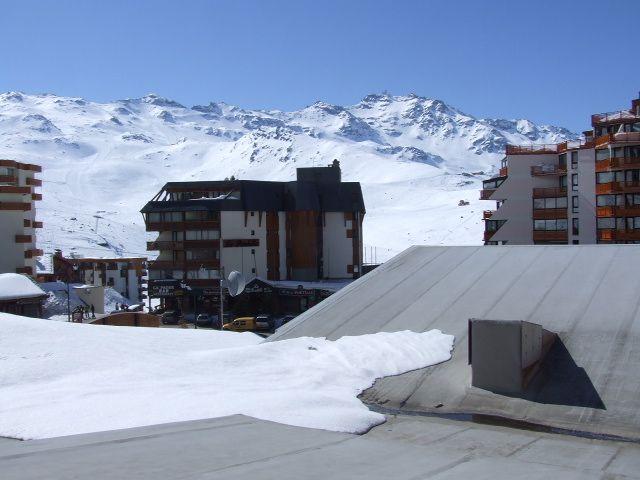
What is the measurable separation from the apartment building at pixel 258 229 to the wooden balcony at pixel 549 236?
18.3 m

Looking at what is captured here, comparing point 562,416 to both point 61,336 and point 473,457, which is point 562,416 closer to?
point 473,457

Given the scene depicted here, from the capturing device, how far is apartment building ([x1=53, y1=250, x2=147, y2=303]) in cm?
8144

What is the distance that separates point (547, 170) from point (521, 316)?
4531 centimetres

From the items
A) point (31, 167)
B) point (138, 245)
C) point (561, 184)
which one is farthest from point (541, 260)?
point (138, 245)

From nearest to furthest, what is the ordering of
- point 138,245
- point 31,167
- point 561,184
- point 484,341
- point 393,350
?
point 484,341 → point 393,350 → point 561,184 → point 31,167 → point 138,245

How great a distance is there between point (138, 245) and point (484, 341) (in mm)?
143587

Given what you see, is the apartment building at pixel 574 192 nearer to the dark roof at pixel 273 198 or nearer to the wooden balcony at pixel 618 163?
the wooden balcony at pixel 618 163

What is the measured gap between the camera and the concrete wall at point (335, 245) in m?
68.3

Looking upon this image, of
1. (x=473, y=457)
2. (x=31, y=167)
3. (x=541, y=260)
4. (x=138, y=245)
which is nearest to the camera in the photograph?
(x=473, y=457)

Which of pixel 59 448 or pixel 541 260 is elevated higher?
pixel 541 260

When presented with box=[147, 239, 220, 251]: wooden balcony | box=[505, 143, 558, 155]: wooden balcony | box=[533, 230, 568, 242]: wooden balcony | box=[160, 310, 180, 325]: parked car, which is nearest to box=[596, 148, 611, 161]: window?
box=[505, 143, 558, 155]: wooden balcony

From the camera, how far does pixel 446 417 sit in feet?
33.3

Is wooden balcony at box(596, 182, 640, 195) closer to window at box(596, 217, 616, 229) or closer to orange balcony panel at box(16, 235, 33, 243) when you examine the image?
→ window at box(596, 217, 616, 229)

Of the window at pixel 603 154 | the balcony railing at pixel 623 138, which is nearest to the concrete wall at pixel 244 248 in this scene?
the window at pixel 603 154
